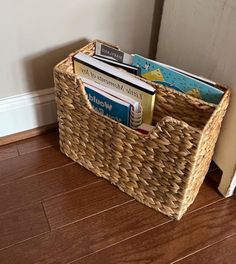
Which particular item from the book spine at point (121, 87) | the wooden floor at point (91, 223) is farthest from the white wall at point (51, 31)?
the wooden floor at point (91, 223)

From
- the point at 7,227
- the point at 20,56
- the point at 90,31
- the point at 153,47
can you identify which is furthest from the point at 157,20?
the point at 7,227

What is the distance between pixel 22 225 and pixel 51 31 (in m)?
0.53

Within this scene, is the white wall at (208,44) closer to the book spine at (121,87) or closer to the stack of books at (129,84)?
the stack of books at (129,84)

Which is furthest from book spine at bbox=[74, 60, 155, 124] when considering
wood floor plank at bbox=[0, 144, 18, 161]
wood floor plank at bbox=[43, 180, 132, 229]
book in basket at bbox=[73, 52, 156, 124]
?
wood floor plank at bbox=[0, 144, 18, 161]

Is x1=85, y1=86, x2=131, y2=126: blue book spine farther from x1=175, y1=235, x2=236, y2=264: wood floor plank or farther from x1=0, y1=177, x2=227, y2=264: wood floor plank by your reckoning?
x1=175, y1=235, x2=236, y2=264: wood floor plank

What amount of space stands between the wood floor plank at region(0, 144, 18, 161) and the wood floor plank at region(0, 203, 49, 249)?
21 centimetres

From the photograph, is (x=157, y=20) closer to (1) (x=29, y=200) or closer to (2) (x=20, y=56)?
(2) (x=20, y=56)

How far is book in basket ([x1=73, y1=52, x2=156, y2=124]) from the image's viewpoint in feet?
2.89

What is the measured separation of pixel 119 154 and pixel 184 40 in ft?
1.17

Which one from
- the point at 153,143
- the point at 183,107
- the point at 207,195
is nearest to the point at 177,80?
the point at 183,107

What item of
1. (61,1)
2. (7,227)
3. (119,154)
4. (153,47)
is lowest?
(7,227)

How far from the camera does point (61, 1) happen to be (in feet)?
3.15

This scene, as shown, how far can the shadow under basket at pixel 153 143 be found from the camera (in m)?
0.81

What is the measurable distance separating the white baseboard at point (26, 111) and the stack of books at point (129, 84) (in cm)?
21
